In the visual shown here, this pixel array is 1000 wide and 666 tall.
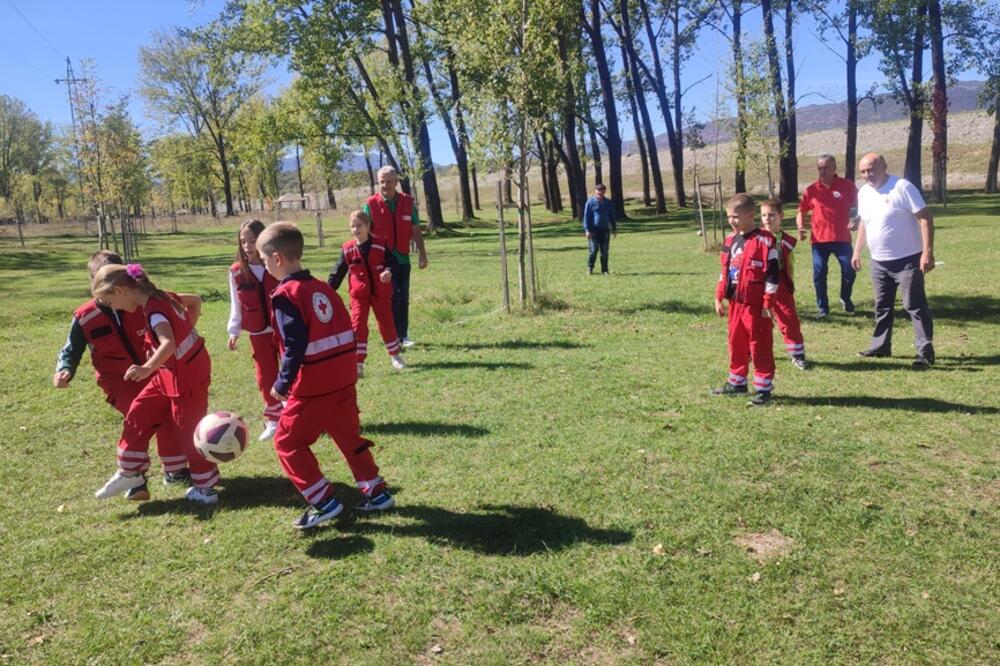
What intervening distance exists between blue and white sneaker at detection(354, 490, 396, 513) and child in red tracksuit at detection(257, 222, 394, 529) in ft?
0.70

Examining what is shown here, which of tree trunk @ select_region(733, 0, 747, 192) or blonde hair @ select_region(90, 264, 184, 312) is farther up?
tree trunk @ select_region(733, 0, 747, 192)

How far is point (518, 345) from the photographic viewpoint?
31.4 ft

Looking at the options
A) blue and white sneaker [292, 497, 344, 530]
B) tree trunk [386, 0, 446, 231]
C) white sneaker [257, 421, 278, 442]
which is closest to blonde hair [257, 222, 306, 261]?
blue and white sneaker [292, 497, 344, 530]

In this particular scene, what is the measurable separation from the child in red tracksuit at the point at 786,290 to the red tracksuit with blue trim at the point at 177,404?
16.8 feet

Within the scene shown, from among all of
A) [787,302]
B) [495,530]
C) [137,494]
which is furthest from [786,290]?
[137,494]

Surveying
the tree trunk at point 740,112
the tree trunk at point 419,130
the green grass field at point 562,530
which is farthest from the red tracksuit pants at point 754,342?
the tree trunk at point 419,130

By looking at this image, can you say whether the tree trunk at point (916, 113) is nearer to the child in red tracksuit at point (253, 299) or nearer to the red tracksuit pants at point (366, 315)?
the red tracksuit pants at point (366, 315)

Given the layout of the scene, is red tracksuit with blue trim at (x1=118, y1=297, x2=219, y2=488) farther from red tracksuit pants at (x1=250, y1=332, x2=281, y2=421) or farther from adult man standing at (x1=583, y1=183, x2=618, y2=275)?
adult man standing at (x1=583, y1=183, x2=618, y2=275)

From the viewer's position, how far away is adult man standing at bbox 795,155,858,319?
32.0ft

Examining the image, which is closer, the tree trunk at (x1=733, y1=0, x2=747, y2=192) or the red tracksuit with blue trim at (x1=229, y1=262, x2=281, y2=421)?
the red tracksuit with blue trim at (x1=229, y1=262, x2=281, y2=421)

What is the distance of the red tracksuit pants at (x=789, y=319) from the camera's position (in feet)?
23.9

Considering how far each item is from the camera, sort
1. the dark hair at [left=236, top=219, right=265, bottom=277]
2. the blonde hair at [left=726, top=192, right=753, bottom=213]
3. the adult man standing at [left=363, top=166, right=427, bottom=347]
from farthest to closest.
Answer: the adult man standing at [left=363, top=166, right=427, bottom=347] → the blonde hair at [left=726, top=192, right=753, bottom=213] → the dark hair at [left=236, top=219, right=265, bottom=277]

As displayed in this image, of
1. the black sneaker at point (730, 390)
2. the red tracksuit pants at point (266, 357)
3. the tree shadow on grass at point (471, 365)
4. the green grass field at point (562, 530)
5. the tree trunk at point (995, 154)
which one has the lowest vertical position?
the green grass field at point (562, 530)

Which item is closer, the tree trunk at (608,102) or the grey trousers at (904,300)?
the grey trousers at (904,300)
